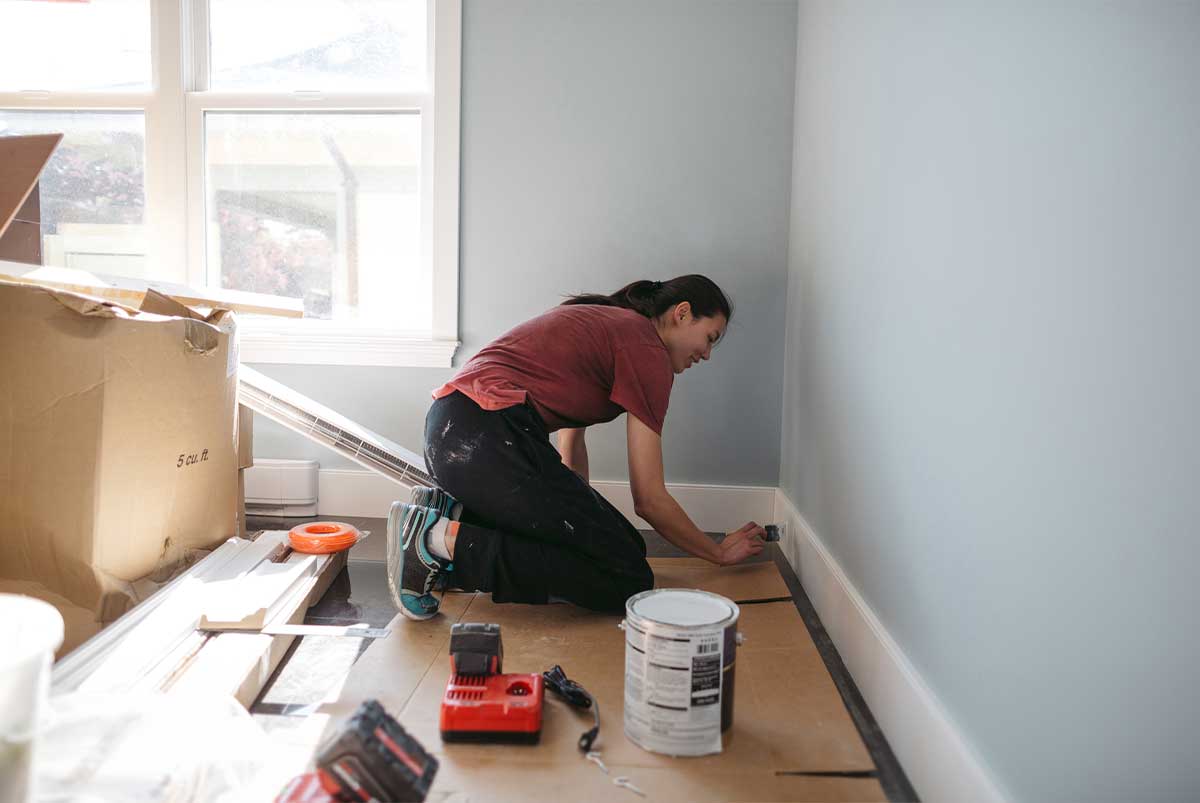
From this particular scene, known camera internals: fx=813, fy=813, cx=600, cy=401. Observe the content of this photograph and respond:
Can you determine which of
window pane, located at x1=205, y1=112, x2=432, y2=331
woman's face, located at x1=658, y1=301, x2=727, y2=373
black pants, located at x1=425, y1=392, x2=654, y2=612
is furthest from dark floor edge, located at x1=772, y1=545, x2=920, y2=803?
window pane, located at x1=205, y1=112, x2=432, y2=331

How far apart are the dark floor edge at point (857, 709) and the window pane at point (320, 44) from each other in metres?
2.12

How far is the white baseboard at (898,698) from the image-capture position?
1155 mm

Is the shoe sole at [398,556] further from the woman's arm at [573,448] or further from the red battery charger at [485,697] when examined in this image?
the woman's arm at [573,448]

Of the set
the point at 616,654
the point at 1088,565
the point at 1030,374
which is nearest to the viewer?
the point at 1088,565

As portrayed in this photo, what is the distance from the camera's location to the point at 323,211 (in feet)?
9.36

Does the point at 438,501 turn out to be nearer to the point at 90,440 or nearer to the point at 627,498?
the point at 90,440

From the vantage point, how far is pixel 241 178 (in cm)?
287

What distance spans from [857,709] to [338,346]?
2056mm

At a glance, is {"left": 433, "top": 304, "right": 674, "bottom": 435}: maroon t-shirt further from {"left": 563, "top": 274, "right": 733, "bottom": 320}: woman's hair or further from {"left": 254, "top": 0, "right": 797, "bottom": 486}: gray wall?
{"left": 254, "top": 0, "right": 797, "bottom": 486}: gray wall

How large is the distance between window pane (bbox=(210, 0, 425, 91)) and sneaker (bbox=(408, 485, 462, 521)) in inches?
61.8

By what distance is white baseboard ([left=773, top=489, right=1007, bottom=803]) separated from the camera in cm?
116

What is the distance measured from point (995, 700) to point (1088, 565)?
31 cm

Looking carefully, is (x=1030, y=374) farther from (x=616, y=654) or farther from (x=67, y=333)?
(x=67, y=333)

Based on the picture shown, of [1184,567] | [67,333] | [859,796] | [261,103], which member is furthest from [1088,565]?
[261,103]
